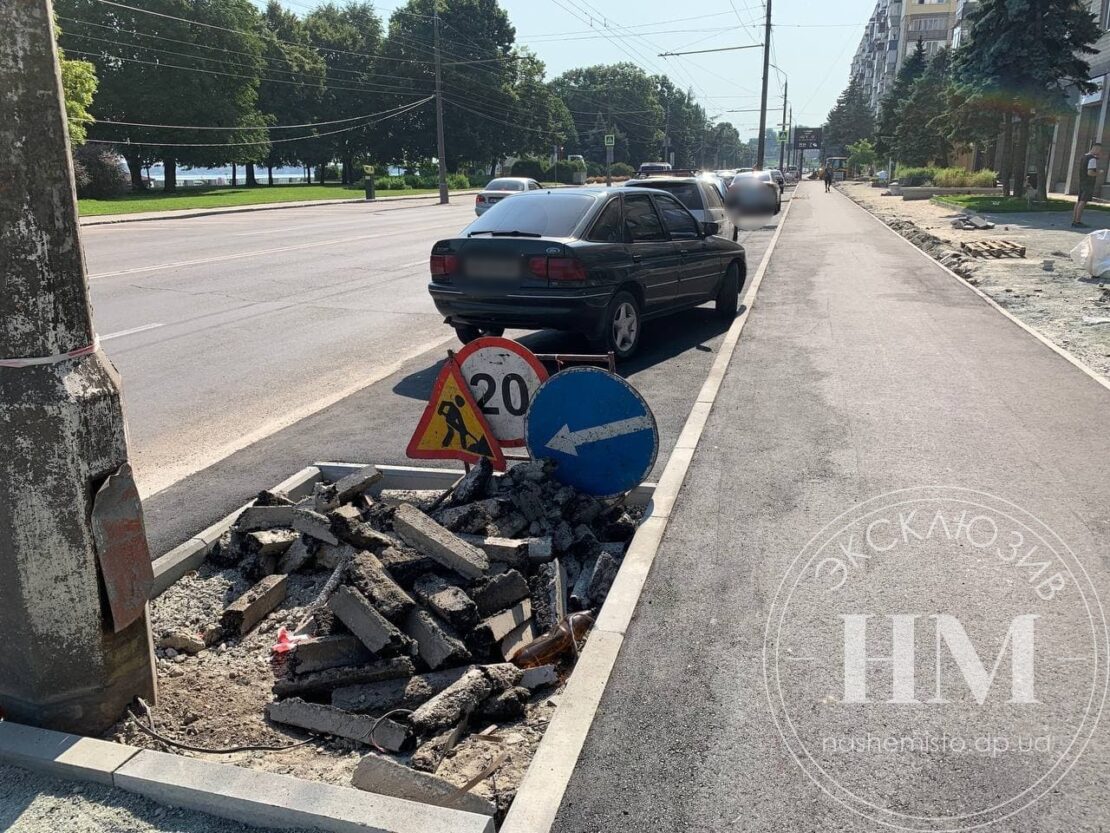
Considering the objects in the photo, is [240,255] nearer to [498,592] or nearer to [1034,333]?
[1034,333]

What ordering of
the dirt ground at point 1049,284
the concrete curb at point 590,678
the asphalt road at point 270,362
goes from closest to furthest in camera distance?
the concrete curb at point 590,678 → the asphalt road at point 270,362 → the dirt ground at point 1049,284

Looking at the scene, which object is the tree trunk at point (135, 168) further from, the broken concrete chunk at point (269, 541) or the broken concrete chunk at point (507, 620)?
the broken concrete chunk at point (507, 620)

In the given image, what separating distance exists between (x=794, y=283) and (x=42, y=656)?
561 inches

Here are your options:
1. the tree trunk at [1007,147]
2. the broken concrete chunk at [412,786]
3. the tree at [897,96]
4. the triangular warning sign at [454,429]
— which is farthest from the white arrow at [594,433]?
the tree at [897,96]

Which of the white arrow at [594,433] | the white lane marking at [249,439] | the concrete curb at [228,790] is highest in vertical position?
the white arrow at [594,433]

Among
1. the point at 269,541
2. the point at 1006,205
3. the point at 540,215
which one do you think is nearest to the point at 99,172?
the point at 1006,205

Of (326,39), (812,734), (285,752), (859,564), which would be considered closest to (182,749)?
(285,752)

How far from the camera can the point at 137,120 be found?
59.4m

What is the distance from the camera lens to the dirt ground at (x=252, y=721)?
10.6 feet

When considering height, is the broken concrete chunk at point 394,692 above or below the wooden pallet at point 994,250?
below

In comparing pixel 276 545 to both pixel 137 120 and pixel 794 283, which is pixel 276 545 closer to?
pixel 794 283

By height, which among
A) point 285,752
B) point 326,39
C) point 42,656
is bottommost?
point 285,752

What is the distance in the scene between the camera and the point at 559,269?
335 inches

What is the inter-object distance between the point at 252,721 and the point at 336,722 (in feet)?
1.22
